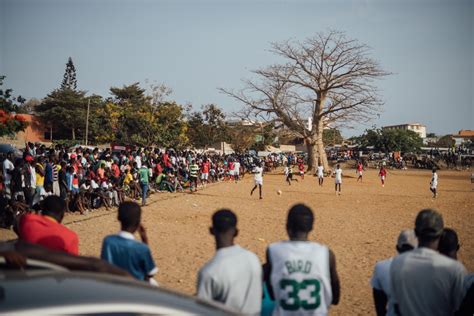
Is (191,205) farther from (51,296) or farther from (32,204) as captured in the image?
(51,296)

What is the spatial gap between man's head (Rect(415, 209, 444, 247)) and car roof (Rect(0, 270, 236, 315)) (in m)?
1.77

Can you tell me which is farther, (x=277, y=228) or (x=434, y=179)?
(x=434, y=179)

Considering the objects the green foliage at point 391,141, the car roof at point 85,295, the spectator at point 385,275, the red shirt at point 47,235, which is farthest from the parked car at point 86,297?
the green foliage at point 391,141

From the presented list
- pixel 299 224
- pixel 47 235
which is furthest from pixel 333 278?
pixel 47 235

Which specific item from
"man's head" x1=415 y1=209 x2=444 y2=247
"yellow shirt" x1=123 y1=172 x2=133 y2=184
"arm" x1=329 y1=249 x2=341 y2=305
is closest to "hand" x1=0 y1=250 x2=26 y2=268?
"arm" x1=329 y1=249 x2=341 y2=305

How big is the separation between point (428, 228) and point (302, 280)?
0.99m

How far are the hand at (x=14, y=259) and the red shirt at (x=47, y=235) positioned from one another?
130 cm

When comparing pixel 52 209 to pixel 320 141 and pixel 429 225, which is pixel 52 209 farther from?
pixel 320 141

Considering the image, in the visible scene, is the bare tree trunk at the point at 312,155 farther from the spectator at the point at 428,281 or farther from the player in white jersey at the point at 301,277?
the player in white jersey at the point at 301,277

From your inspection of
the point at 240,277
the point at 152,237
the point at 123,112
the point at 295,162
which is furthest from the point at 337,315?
the point at 295,162

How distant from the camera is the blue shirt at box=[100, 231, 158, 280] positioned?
3.42m

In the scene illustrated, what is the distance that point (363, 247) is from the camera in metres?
9.84

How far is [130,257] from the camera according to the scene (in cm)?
342

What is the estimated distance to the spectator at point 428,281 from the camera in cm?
304
